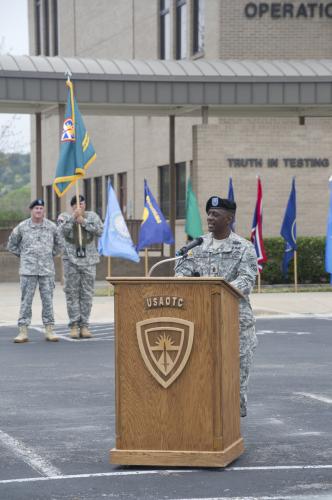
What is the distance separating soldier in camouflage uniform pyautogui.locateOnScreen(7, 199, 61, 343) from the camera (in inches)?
650

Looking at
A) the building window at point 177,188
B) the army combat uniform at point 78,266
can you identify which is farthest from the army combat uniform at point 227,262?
the building window at point 177,188

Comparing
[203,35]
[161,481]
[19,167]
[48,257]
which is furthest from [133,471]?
[19,167]

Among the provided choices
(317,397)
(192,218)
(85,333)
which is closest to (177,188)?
(192,218)

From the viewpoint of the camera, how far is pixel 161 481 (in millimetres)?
7449

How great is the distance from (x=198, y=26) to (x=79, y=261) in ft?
69.7

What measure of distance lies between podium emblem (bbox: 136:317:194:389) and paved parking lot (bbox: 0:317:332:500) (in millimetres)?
621

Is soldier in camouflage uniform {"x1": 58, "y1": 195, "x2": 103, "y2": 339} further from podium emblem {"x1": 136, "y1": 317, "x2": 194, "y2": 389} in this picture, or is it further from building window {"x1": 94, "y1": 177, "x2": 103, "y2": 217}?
building window {"x1": 94, "y1": 177, "x2": 103, "y2": 217}

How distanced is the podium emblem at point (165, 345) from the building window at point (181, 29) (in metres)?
30.6

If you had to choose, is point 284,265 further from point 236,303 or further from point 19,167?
point 19,167

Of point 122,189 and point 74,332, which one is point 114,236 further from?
point 122,189

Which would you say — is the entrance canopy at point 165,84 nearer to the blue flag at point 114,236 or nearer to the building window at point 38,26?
the blue flag at point 114,236

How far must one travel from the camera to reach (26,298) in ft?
54.5

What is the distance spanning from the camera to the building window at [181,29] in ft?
124

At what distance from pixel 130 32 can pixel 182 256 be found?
3425cm
